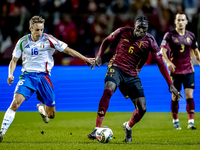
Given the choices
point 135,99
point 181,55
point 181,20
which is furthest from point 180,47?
point 135,99

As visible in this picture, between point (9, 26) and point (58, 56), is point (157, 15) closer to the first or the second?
point (58, 56)

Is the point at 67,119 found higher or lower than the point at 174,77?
lower

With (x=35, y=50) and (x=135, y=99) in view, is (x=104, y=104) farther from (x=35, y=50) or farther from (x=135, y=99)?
(x=35, y=50)

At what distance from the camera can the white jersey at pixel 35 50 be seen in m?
6.05

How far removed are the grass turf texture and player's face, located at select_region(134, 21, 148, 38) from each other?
1.74 m

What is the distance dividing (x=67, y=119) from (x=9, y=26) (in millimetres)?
4250

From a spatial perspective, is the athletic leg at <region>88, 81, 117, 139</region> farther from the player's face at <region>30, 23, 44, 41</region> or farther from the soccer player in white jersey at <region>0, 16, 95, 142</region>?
the player's face at <region>30, 23, 44, 41</region>

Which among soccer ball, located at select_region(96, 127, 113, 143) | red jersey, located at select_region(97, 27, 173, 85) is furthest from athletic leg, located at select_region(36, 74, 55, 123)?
soccer ball, located at select_region(96, 127, 113, 143)

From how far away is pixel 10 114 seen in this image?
18.3ft

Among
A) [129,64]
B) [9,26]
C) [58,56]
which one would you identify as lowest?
[129,64]

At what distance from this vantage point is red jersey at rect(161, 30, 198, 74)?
7746 millimetres

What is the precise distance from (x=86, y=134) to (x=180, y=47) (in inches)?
109

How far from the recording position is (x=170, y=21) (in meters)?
11.6

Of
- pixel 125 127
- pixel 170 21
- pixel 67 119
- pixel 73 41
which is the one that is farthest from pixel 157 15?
pixel 125 127
